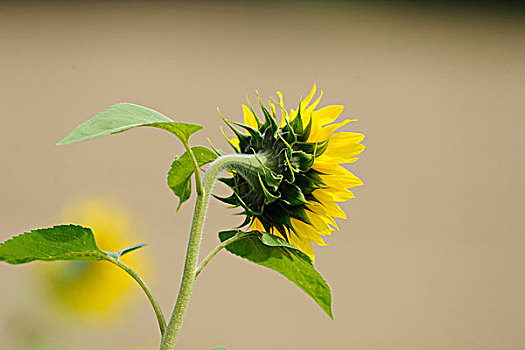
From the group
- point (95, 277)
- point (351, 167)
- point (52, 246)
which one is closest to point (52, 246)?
point (52, 246)

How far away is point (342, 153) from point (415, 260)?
5.32ft

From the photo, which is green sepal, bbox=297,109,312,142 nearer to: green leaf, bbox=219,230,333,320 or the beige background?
green leaf, bbox=219,230,333,320

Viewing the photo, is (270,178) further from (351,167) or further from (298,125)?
(351,167)

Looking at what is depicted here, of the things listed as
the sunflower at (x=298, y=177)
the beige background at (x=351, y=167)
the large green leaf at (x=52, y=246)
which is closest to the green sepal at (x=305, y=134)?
the sunflower at (x=298, y=177)

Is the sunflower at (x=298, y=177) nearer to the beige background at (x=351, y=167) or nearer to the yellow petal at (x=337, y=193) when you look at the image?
the yellow petal at (x=337, y=193)

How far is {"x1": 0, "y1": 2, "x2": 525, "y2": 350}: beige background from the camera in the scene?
1729 mm

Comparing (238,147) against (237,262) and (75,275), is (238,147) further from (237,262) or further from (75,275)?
(237,262)

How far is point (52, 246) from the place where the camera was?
262mm

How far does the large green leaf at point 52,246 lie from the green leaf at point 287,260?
72mm

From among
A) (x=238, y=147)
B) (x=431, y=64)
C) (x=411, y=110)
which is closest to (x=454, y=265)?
(x=411, y=110)

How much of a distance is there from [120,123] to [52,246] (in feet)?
0.25

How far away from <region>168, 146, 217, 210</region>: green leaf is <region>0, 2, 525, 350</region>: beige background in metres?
1.30

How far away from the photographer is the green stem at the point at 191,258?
244 mm

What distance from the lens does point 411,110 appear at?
1.90 m
